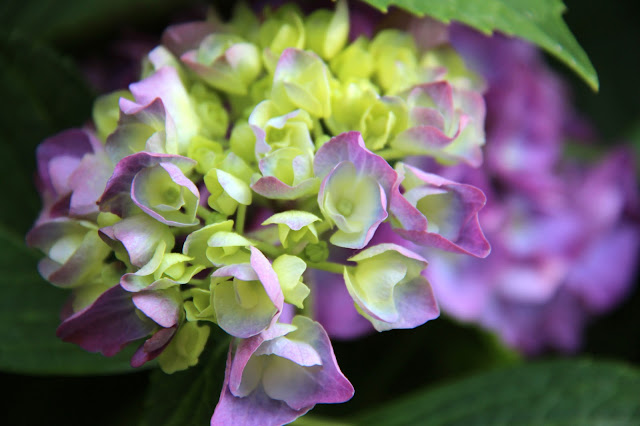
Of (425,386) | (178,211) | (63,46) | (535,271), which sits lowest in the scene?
(425,386)

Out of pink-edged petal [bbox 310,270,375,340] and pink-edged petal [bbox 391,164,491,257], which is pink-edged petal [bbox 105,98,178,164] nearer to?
pink-edged petal [bbox 391,164,491,257]

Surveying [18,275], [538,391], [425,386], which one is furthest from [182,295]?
[425,386]

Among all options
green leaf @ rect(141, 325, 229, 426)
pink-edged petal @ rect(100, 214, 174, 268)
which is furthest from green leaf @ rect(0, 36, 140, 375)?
pink-edged petal @ rect(100, 214, 174, 268)

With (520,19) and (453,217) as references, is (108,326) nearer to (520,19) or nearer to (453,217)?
(453,217)

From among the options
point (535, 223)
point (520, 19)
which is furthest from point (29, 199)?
point (535, 223)

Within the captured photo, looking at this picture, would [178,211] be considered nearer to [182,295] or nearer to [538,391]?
[182,295]

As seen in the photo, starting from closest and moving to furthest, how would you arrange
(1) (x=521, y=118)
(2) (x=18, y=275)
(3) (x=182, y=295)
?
(3) (x=182, y=295) < (2) (x=18, y=275) < (1) (x=521, y=118)
